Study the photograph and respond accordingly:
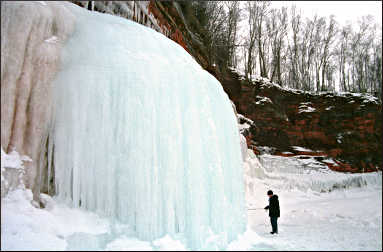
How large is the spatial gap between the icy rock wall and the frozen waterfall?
16cm

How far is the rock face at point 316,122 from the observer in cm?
1405

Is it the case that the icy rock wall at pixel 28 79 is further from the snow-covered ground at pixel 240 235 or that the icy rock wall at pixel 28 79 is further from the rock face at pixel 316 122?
the rock face at pixel 316 122

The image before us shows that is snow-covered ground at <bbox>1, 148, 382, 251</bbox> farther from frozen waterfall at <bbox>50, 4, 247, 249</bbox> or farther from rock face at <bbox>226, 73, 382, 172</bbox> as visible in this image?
rock face at <bbox>226, 73, 382, 172</bbox>

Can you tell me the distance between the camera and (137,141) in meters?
3.51

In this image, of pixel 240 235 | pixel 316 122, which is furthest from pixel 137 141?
pixel 316 122

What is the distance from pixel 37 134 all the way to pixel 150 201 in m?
1.50

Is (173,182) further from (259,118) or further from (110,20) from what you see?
(259,118)

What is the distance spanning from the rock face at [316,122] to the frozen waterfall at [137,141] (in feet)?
32.9

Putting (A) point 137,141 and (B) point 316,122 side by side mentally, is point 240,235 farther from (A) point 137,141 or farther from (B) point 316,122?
(B) point 316,122

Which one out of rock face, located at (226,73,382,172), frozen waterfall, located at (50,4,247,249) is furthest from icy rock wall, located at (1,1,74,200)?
rock face, located at (226,73,382,172)

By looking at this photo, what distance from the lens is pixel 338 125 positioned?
14812 mm

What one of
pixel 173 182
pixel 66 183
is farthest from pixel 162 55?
pixel 66 183

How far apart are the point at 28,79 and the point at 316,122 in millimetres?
14510

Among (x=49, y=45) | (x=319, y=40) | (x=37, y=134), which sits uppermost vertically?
(x=319, y=40)
